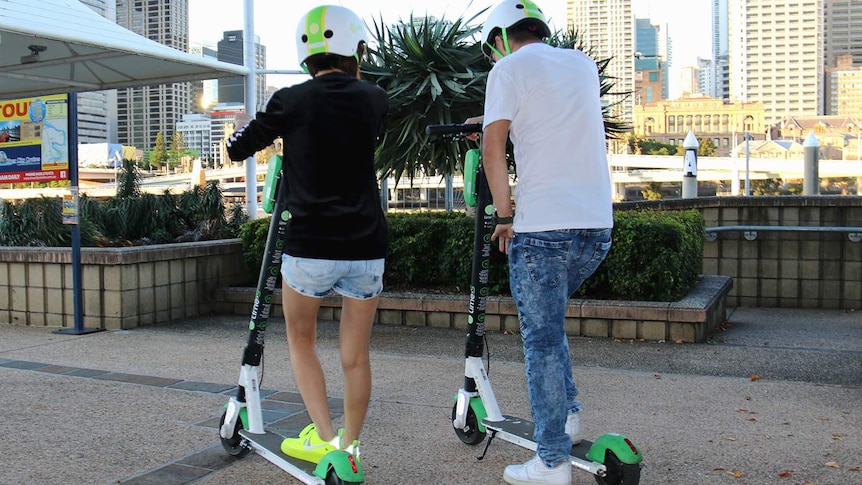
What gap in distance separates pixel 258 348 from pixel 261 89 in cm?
4133

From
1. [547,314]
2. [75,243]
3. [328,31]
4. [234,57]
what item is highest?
[234,57]

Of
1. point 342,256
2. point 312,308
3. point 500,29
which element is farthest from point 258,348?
point 500,29

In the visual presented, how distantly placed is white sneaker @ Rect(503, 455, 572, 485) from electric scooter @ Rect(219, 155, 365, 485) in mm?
618

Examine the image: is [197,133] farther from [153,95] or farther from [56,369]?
[56,369]

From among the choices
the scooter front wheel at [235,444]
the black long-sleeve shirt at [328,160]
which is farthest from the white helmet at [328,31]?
the scooter front wheel at [235,444]

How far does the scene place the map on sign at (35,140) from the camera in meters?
7.74

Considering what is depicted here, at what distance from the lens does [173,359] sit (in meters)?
6.17

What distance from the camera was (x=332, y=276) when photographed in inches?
125

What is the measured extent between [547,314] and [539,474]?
63cm

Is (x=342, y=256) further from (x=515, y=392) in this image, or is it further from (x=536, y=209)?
(x=515, y=392)

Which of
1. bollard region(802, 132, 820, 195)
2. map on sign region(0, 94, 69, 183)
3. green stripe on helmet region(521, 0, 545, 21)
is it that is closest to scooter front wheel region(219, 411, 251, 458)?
green stripe on helmet region(521, 0, 545, 21)

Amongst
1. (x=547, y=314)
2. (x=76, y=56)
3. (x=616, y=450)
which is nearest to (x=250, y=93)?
(x=76, y=56)

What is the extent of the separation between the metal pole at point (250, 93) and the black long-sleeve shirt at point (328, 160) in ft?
33.0

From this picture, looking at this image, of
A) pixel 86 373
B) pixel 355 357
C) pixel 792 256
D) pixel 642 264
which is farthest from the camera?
pixel 792 256
